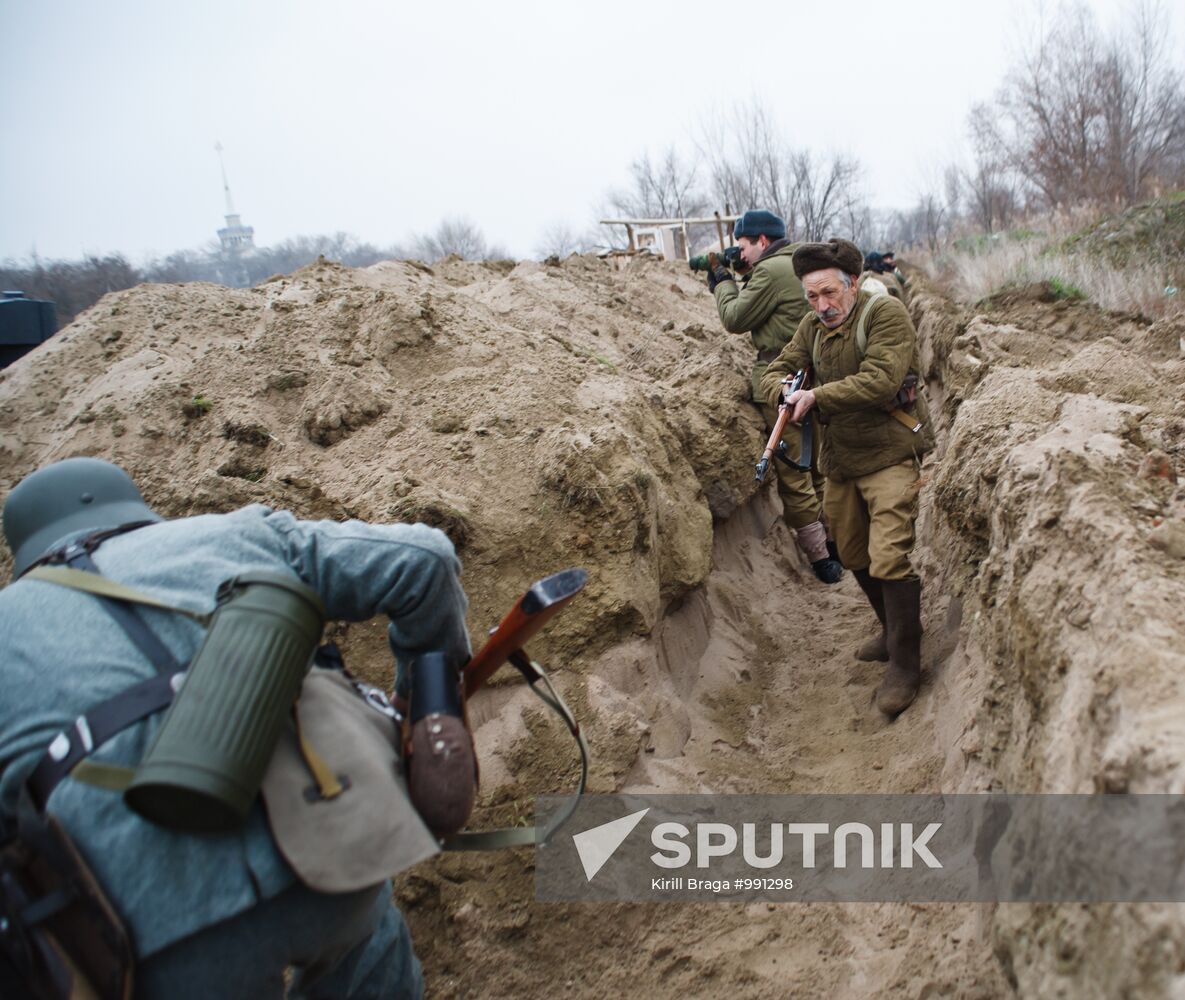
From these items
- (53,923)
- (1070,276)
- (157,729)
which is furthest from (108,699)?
(1070,276)

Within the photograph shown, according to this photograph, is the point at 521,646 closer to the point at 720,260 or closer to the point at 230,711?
the point at 230,711

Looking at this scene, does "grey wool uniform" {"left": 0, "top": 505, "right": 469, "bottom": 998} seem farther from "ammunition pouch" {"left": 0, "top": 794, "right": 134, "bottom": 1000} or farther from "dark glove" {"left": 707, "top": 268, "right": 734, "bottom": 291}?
"dark glove" {"left": 707, "top": 268, "right": 734, "bottom": 291}

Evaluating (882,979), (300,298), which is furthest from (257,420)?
(882,979)

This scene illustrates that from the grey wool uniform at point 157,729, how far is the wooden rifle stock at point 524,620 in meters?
0.26

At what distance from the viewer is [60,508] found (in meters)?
2.17

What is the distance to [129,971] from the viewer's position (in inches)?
64.7

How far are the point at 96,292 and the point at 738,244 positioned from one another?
6.71 metres

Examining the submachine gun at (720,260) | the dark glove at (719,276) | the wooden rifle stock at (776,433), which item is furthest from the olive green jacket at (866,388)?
the dark glove at (719,276)

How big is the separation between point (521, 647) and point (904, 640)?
2.34 metres

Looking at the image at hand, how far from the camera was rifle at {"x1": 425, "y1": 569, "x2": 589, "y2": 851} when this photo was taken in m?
2.11

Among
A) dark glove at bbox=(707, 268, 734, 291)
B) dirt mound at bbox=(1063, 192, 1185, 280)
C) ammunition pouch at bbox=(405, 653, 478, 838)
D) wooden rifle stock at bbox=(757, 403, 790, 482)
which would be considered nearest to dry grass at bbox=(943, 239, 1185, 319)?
dirt mound at bbox=(1063, 192, 1185, 280)

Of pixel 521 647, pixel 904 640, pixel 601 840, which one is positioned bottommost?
pixel 601 840

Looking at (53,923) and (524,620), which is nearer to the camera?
(53,923)

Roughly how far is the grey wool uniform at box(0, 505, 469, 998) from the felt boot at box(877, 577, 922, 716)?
2.61m
